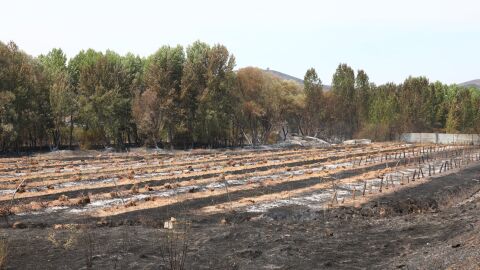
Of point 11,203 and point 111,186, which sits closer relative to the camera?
point 11,203

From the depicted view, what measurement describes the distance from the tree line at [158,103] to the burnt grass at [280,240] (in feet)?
132

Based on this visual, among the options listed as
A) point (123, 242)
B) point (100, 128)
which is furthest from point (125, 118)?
point (123, 242)

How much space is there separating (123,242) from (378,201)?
1303cm

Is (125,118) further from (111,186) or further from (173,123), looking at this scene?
(111,186)

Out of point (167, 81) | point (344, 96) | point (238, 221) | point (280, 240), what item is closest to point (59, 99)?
point (167, 81)

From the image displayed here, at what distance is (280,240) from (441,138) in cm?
8049

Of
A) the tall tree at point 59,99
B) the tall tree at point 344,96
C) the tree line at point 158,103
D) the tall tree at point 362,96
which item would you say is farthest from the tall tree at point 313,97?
the tall tree at point 59,99

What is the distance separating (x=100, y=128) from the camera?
63031 mm

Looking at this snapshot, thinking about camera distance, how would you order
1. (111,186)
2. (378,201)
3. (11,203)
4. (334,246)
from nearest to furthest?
(334,246) → (11,203) → (378,201) → (111,186)

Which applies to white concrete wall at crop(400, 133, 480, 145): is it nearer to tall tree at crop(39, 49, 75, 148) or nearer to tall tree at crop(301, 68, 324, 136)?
tall tree at crop(301, 68, 324, 136)

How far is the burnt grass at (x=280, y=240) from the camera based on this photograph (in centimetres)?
1193

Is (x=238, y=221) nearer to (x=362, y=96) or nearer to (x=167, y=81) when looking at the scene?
(x=167, y=81)

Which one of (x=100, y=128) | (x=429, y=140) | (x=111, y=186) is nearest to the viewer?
(x=111, y=186)

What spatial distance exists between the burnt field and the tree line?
26801mm
